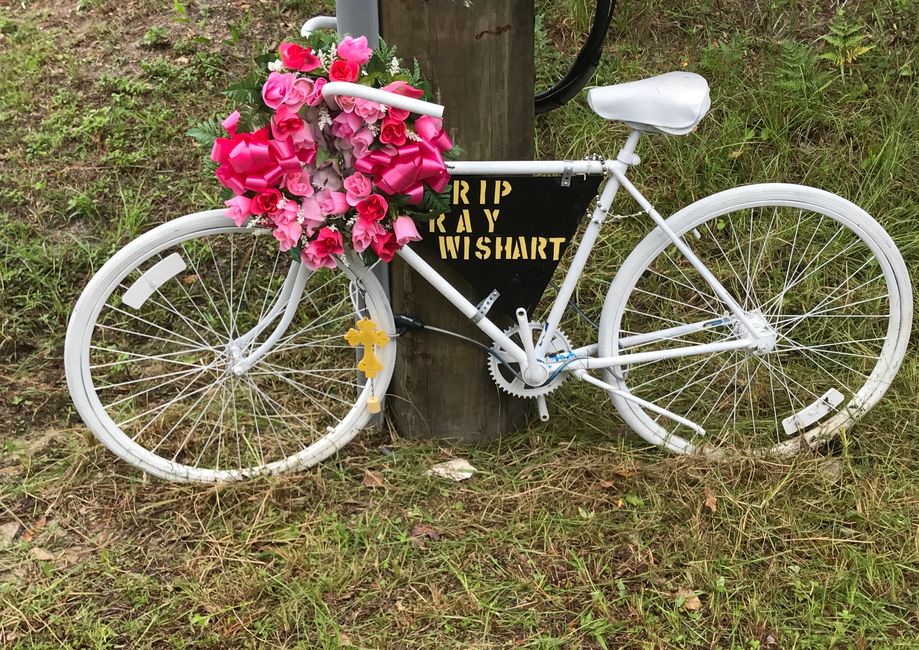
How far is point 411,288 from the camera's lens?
2590 mm

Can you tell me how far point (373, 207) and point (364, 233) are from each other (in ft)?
0.26

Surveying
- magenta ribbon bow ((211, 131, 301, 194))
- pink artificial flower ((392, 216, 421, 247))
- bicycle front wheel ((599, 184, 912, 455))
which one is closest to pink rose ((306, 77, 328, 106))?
magenta ribbon bow ((211, 131, 301, 194))

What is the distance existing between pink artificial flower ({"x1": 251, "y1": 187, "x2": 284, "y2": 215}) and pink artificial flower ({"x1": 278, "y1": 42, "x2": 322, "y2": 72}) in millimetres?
304

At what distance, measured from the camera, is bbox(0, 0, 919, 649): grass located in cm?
229

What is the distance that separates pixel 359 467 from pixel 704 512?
3.70 feet

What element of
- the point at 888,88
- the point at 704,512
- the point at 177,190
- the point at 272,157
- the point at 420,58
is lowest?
the point at 704,512

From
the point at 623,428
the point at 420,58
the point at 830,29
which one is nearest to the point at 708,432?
the point at 623,428

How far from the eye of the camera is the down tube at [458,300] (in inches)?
→ 94.3

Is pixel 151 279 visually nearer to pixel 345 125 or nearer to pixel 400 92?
pixel 345 125

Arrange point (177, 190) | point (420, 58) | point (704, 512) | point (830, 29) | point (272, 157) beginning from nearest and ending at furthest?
point (272, 157) → point (420, 58) → point (704, 512) → point (177, 190) → point (830, 29)

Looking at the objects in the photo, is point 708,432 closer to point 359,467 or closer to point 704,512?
point 704,512

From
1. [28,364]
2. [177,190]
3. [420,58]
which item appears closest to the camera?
[420,58]

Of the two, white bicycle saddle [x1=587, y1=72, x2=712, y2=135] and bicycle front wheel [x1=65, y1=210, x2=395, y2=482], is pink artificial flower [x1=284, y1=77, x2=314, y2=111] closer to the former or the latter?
bicycle front wheel [x1=65, y1=210, x2=395, y2=482]

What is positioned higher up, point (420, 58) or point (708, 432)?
point (420, 58)
